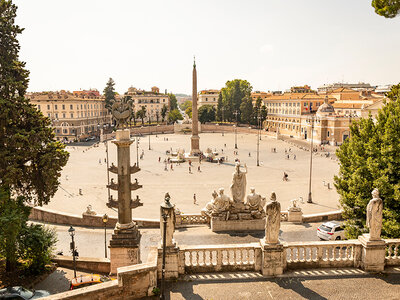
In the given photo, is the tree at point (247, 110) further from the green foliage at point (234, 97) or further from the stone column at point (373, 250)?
the stone column at point (373, 250)

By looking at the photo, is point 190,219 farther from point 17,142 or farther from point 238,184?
point 17,142

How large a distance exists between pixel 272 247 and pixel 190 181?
26.2 meters

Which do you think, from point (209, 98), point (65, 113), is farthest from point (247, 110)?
point (65, 113)

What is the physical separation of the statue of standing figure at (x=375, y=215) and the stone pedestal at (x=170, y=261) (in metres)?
5.30

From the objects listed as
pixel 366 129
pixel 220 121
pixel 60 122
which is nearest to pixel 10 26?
pixel 366 129

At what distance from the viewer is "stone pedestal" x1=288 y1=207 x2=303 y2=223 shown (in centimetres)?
1966

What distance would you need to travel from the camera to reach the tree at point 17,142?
12.4 m

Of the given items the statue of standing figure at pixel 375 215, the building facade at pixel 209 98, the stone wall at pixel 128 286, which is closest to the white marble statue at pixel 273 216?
the statue of standing figure at pixel 375 215

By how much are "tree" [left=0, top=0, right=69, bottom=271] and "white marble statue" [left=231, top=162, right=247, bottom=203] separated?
25.8 ft

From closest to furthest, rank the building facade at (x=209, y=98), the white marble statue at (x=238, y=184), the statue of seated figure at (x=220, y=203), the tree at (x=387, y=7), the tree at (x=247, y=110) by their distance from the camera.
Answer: the tree at (x=387, y=7) → the white marble statue at (x=238, y=184) → the statue of seated figure at (x=220, y=203) → the tree at (x=247, y=110) → the building facade at (x=209, y=98)

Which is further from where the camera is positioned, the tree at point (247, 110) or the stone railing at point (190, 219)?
the tree at point (247, 110)

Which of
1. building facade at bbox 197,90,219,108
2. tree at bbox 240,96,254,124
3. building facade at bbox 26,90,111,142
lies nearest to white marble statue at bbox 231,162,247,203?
building facade at bbox 26,90,111,142

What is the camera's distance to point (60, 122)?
77875 mm

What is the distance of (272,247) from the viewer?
9.00m
